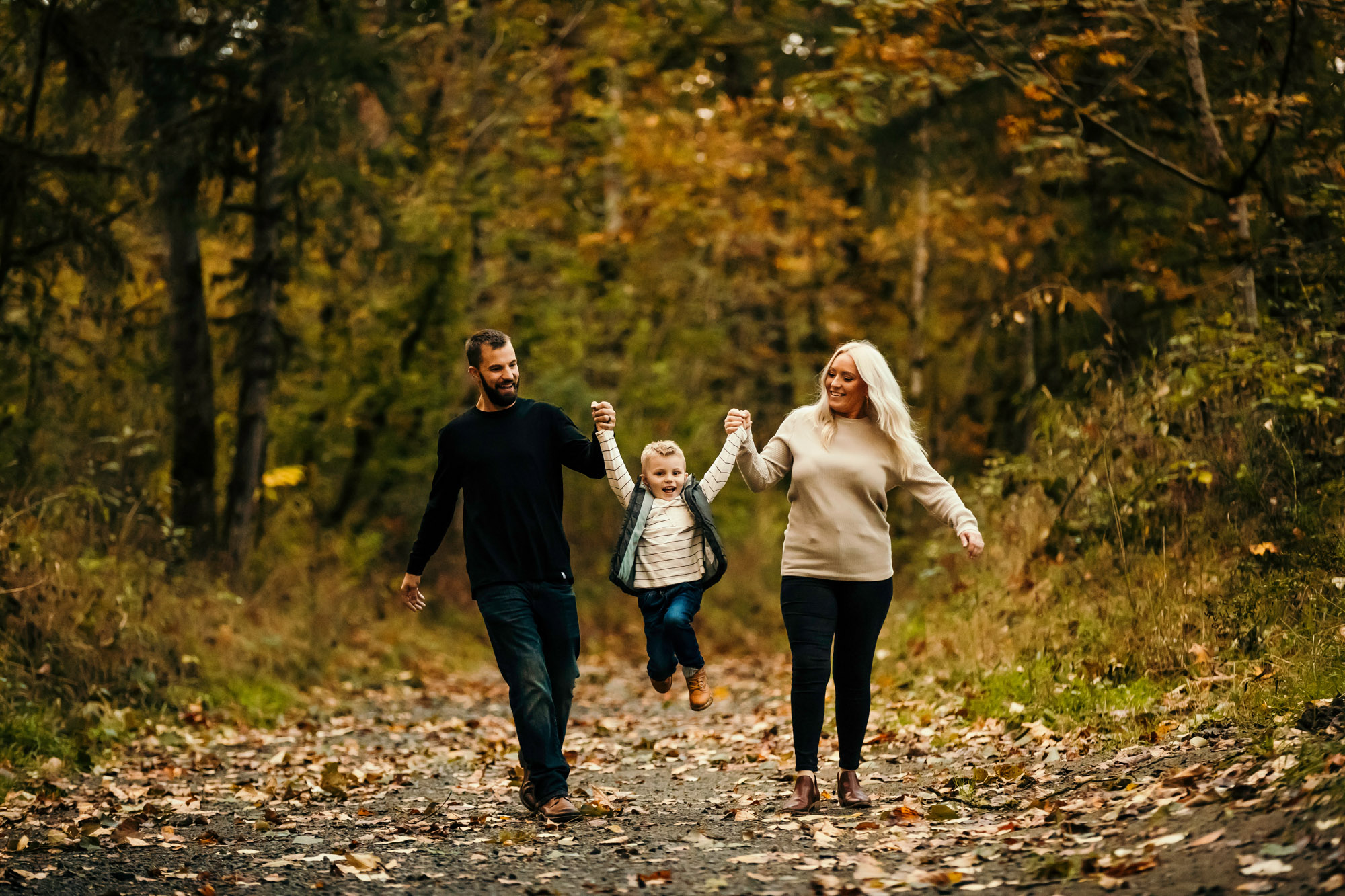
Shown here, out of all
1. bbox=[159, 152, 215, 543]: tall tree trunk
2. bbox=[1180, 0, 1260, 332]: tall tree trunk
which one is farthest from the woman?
bbox=[159, 152, 215, 543]: tall tree trunk

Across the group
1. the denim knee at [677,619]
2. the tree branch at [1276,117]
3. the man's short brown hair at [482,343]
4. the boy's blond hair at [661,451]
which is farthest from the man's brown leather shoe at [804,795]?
the tree branch at [1276,117]

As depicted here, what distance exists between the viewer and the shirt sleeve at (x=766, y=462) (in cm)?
690

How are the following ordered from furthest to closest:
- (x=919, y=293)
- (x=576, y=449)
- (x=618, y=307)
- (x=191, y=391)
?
(x=919, y=293)
(x=618, y=307)
(x=191, y=391)
(x=576, y=449)

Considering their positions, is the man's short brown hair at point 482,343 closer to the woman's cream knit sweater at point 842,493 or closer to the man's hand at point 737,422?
the man's hand at point 737,422

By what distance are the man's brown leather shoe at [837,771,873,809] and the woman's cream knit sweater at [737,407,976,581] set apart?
1.10 meters

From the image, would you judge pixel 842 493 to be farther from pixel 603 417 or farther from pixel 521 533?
pixel 521 533

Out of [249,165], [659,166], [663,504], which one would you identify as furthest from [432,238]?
[663,504]

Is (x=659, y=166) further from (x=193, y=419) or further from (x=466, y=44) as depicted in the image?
(x=193, y=419)

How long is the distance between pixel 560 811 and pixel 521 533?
148 cm

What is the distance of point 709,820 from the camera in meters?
7.01

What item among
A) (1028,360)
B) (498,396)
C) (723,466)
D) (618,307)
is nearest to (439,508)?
(498,396)

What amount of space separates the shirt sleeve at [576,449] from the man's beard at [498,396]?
246 millimetres

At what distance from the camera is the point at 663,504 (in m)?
7.20

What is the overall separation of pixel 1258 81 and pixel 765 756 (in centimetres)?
800
